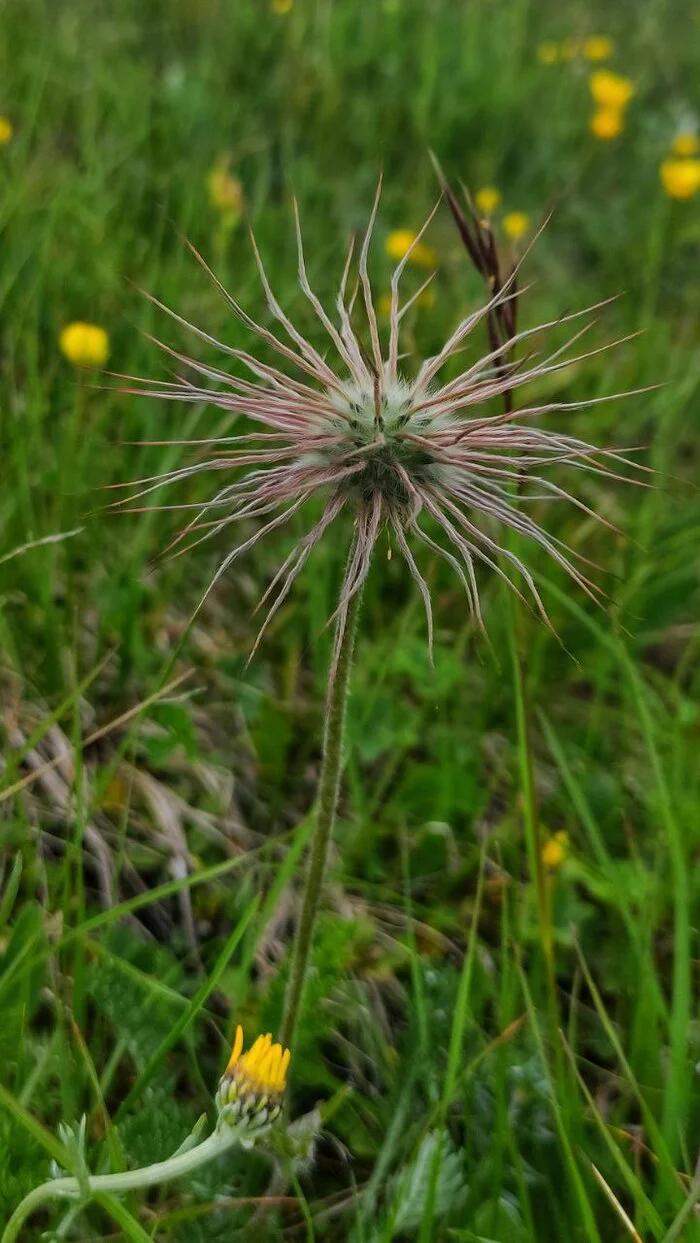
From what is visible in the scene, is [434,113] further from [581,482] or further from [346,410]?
[346,410]

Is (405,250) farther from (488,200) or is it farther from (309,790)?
(309,790)

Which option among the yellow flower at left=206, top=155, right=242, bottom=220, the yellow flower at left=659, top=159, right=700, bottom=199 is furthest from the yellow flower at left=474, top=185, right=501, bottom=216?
the yellow flower at left=206, top=155, right=242, bottom=220

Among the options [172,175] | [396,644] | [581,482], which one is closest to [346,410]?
[396,644]

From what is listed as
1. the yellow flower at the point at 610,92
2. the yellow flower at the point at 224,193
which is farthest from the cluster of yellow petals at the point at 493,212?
the yellow flower at the point at 224,193

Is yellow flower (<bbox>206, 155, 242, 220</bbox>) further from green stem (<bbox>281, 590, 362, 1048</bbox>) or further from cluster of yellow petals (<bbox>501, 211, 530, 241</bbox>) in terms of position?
green stem (<bbox>281, 590, 362, 1048</bbox>)

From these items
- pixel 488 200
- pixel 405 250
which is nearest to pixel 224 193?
pixel 405 250

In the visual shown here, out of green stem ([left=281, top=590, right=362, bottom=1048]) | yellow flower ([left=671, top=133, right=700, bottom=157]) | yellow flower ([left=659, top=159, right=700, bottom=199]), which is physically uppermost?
yellow flower ([left=671, top=133, right=700, bottom=157])

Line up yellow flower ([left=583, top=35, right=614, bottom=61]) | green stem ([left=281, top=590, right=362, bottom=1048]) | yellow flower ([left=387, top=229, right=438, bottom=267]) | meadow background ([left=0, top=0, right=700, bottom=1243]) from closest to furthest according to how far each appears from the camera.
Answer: green stem ([left=281, top=590, right=362, bottom=1048])
meadow background ([left=0, top=0, right=700, bottom=1243])
yellow flower ([left=387, top=229, right=438, bottom=267])
yellow flower ([left=583, top=35, right=614, bottom=61])

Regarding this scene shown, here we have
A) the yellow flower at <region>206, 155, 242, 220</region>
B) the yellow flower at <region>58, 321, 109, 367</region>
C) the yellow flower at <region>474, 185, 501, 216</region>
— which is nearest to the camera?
the yellow flower at <region>58, 321, 109, 367</region>

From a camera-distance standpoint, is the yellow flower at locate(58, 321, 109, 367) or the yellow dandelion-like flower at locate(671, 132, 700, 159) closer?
the yellow flower at locate(58, 321, 109, 367)
